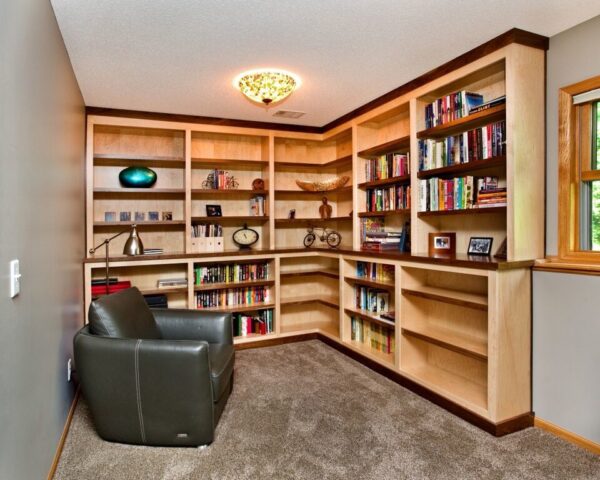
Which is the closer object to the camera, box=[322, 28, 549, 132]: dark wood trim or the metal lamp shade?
box=[322, 28, 549, 132]: dark wood trim

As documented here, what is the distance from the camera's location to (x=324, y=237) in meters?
4.88

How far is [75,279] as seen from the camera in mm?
2996

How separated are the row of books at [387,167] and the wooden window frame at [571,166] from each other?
4.04 ft

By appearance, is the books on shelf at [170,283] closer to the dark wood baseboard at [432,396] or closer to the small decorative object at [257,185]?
the dark wood baseboard at [432,396]

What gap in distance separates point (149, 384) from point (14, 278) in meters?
1.02

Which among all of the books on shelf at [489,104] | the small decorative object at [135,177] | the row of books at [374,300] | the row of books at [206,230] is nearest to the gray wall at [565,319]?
the books on shelf at [489,104]

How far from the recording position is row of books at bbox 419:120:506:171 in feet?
8.55

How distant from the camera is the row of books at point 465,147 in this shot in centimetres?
261

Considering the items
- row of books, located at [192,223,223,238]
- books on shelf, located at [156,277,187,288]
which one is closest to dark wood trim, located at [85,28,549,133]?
row of books, located at [192,223,223,238]

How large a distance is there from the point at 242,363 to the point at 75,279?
155 cm

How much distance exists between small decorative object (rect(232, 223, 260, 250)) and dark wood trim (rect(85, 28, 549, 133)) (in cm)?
112

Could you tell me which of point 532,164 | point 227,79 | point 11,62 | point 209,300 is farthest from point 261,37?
point 209,300

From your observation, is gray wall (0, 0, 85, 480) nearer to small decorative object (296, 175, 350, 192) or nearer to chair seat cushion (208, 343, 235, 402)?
chair seat cushion (208, 343, 235, 402)

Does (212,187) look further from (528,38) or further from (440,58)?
(528,38)
